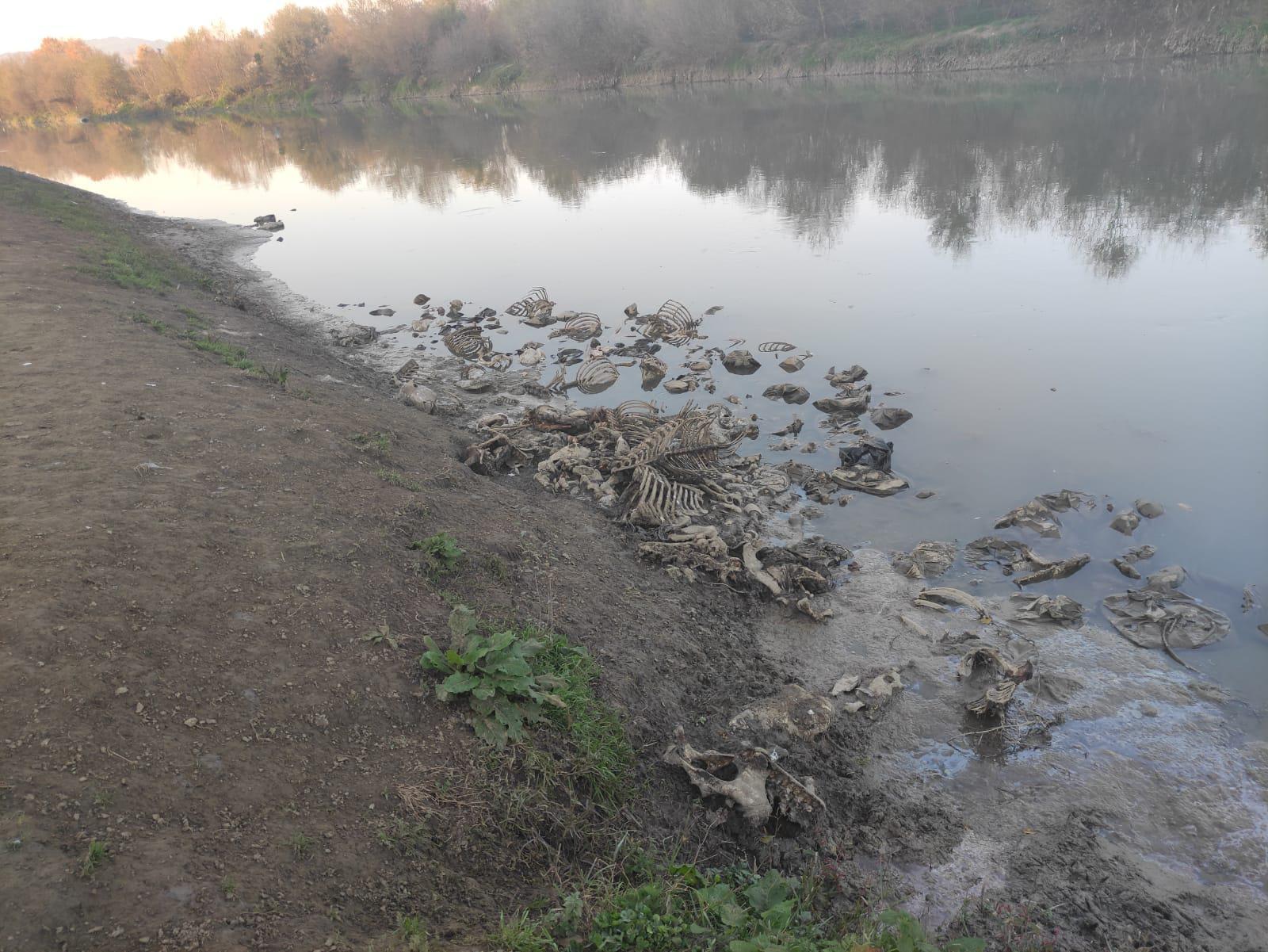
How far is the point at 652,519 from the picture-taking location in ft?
25.6

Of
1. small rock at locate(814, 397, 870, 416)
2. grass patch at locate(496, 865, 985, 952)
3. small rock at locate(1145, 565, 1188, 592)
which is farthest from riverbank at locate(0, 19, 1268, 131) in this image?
grass patch at locate(496, 865, 985, 952)

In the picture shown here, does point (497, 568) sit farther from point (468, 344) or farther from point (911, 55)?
point (911, 55)

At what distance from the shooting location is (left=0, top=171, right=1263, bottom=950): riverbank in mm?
3182

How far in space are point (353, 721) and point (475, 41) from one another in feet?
288

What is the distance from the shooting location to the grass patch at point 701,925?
314 centimetres

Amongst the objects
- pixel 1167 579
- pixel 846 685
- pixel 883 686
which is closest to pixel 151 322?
pixel 846 685

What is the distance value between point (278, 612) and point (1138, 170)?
80.0 feet

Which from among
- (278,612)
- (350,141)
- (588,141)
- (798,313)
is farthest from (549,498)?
(350,141)

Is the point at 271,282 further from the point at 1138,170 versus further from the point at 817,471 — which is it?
the point at 1138,170

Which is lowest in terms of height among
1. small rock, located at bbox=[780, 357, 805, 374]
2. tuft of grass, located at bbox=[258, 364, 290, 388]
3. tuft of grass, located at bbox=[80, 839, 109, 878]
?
small rock, located at bbox=[780, 357, 805, 374]

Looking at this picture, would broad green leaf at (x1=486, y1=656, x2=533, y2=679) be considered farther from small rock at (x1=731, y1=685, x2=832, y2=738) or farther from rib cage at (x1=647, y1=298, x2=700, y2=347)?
rib cage at (x1=647, y1=298, x2=700, y2=347)

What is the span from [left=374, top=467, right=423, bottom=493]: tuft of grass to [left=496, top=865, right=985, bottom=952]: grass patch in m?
4.17

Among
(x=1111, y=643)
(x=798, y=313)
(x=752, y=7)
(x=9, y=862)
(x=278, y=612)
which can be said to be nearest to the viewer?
(x=9, y=862)

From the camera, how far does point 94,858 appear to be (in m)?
2.94
